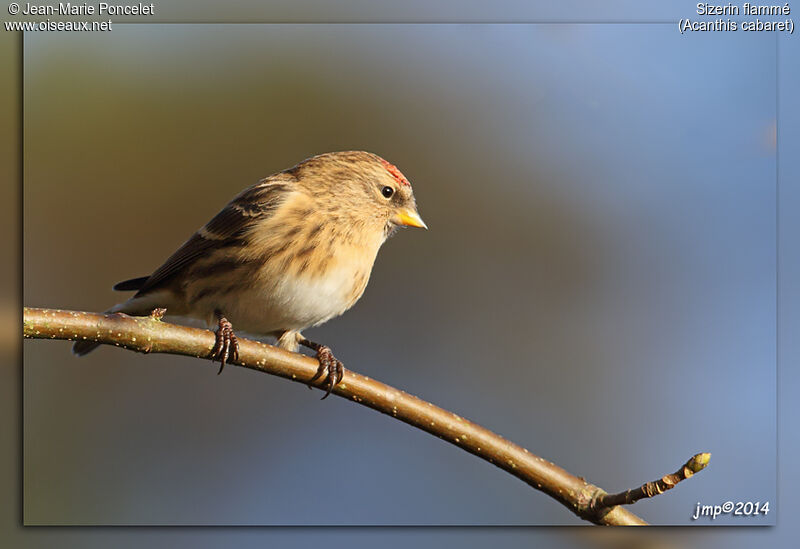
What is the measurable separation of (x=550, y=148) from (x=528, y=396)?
747 mm

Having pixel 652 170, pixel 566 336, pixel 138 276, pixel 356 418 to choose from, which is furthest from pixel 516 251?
pixel 138 276

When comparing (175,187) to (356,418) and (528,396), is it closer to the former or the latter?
(356,418)

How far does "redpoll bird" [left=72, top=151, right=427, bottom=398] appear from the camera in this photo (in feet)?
6.91

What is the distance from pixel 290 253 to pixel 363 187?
1.02ft

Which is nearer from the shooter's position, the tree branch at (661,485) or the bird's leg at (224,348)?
the tree branch at (661,485)

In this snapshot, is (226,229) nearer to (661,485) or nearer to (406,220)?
(406,220)

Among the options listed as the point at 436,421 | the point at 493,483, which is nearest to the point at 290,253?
the point at 436,421

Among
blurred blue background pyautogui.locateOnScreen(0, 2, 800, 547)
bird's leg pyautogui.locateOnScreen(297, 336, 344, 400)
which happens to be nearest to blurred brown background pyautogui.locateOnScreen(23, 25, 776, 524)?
blurred blue background pyautogui.locateOnScreen(0, 2, 800, 547)

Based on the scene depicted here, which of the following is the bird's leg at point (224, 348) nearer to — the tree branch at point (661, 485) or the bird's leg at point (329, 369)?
the bird's leg at point (329, 369)

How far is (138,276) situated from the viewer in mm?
2436

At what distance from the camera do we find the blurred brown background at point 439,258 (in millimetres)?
2504

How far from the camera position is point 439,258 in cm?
258

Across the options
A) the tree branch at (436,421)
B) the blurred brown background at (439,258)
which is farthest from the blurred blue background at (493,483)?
the tree branch at (436,421)

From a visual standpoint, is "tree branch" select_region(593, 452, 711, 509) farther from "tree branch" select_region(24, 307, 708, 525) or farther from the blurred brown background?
the blurred brown background
